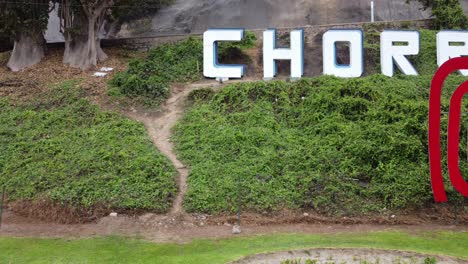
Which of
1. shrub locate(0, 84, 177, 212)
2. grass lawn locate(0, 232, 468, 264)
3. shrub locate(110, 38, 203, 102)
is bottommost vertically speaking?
grass lawn locate(0, 232, 468, 264)

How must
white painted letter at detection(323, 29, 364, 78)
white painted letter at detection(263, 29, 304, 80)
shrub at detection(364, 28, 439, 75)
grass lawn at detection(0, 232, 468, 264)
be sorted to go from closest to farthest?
grass lawn at detection(0, 232, 468, 264)
white painted letter at detection(323, 29, 364, 78)
white painted letter at detection(263, 29, 304, 80)
shrub at detection(364, 28, 439, 75)

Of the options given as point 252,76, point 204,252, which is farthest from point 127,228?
point 252,76

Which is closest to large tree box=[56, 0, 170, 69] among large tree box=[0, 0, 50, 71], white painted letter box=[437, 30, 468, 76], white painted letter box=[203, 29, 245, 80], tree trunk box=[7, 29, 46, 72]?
large tree box=[0, 0, 50, 71]

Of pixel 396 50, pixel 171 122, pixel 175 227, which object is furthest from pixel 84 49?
pixel 396 50

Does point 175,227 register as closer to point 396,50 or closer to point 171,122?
point 171,122

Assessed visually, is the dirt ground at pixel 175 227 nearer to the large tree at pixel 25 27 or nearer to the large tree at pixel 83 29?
the large tree at pixel 83 29

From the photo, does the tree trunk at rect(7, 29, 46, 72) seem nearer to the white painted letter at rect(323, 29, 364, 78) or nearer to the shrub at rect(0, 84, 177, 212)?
the shrub at rect(0, 84, 177, 212)
